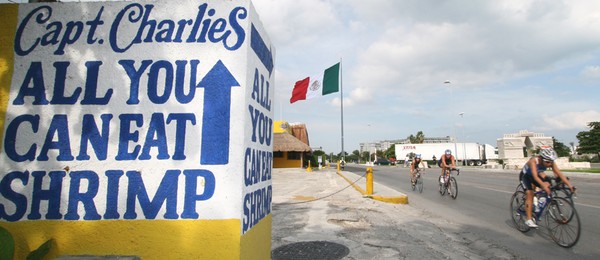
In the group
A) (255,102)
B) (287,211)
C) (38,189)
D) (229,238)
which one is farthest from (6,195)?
(287,211)

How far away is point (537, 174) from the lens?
577 cm

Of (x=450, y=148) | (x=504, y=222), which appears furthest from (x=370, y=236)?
(x=450, y=148)

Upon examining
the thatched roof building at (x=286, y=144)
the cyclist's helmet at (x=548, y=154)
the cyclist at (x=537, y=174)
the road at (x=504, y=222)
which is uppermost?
the thatched roof building at (x=286, y=144)

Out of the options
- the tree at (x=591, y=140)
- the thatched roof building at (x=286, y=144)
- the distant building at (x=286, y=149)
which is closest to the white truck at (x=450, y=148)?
the tree at (x=591, y=140)

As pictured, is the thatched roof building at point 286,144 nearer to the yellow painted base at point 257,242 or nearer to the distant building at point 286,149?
the distant building at point 286,149

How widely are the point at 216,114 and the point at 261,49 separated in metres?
0.90

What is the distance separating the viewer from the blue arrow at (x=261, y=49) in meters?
2.99

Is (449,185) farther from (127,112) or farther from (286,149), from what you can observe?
(286,149)

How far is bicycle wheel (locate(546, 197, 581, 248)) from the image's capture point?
17.3 ft

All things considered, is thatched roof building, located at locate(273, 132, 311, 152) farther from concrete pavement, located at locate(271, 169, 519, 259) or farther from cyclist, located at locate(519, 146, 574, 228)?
cyclist, located at locate(519, 146, 574, 228)

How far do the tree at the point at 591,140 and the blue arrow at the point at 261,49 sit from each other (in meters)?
85.2

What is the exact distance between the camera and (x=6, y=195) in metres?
2.71

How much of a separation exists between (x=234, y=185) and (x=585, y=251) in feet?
18.0

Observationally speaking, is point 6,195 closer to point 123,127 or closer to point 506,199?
point 123,127
